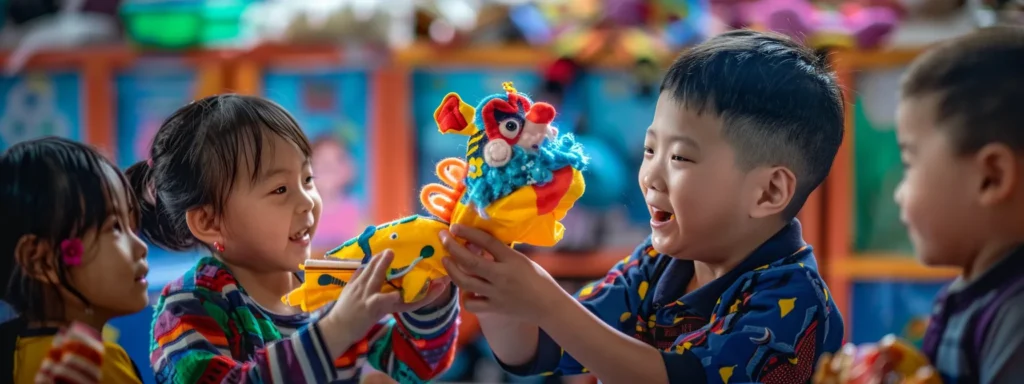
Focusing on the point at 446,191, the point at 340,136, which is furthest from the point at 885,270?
the point at 446,191

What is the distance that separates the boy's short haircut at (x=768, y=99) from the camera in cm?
96

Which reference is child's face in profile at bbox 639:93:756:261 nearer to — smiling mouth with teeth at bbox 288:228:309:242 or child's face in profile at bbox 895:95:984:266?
child's face in profile at bbox 895:95:984:266

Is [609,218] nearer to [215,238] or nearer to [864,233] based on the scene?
[864,233]

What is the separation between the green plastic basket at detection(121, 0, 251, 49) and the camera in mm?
2695

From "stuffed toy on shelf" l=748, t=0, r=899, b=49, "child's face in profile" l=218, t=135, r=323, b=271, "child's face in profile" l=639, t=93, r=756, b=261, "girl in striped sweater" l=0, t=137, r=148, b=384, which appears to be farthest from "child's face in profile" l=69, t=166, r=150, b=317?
"stuffed toy on shelf" l=748, t=0, r=899, b=49

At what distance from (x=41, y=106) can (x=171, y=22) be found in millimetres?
433

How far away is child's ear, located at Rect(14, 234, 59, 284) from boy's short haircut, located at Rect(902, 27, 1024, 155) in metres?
0.73

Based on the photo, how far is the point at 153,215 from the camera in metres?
1.10

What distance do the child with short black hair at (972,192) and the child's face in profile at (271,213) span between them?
59cm

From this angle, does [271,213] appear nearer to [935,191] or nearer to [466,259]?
[466,259]

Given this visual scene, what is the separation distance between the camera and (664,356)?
3.01 ft

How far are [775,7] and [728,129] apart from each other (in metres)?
1.67

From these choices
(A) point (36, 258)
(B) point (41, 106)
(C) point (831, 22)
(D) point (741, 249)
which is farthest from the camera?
(B) point (41, 106)

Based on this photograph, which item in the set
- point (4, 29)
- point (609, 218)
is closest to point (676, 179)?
point (609, 218)
